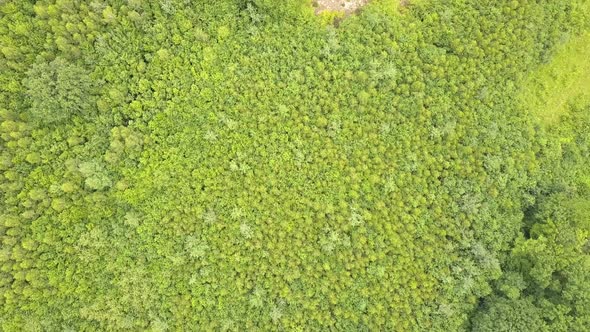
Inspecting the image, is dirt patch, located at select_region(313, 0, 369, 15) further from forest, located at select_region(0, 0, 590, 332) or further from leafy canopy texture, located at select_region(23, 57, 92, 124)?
leafy canopy texture, located at select_region(23, 57, 92, 124)

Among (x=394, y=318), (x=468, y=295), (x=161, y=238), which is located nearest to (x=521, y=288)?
(x=468, y=295)

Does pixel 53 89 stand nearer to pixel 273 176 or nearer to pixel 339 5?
pixel 273 176

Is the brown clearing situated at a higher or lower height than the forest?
higher

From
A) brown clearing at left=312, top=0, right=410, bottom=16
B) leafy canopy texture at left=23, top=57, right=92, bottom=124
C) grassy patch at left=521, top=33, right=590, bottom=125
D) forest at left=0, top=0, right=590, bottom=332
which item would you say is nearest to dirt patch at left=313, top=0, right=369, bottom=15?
brown clearing at left=312, top=0, right=410, bottom=16

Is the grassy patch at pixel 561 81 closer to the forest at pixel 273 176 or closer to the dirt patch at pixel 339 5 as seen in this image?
the forest at pixel 273 176

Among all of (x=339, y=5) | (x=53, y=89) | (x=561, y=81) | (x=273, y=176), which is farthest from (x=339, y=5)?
(x=53, y=89)

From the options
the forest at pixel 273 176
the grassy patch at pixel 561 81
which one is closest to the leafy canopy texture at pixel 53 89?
the forest at pixel 273 176
